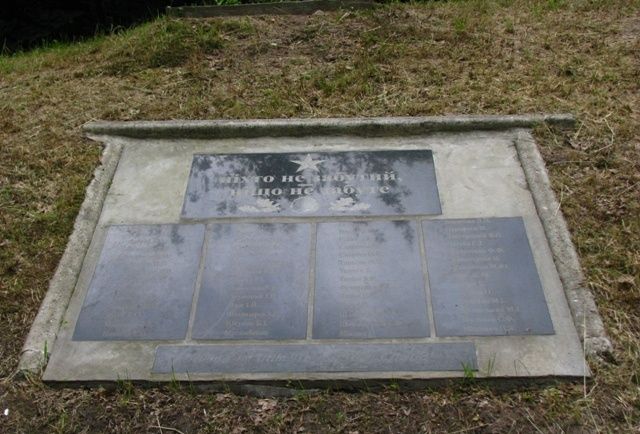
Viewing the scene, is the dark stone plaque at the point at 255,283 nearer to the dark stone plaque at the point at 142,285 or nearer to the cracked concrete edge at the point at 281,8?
the dark stone plaque at the point at 142,285

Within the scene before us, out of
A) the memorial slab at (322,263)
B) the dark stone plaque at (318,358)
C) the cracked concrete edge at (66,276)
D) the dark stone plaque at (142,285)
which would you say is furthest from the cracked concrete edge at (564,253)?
the cracked concrete edge at (66,276)

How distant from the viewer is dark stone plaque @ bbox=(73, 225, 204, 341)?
126 inches

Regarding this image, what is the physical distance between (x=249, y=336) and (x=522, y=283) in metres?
1.35

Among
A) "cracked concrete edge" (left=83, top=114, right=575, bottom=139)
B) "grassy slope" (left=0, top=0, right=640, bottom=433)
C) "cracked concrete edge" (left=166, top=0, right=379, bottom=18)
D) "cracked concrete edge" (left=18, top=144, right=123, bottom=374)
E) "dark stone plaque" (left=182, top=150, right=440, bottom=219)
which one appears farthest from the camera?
"cracked concrete edge" (left=166, top=0, right=379, bottom=18)

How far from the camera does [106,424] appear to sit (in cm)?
292

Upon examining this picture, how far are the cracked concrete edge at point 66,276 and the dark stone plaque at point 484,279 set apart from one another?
6.07 feet

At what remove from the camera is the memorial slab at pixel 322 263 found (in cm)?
304

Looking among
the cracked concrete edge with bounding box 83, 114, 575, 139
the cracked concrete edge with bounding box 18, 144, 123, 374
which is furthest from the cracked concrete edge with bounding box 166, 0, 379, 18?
the cracked concrete edge with bounding box 18, 144, 123, 374

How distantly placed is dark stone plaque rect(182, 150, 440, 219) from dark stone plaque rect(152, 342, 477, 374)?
2.88 feet

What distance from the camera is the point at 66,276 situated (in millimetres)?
3504

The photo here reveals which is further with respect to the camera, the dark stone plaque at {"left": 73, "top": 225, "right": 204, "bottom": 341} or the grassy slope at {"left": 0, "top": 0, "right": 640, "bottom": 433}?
the dark stone plaque at {"left": 73, "top": 225, "right": 204, "bottom": 341}

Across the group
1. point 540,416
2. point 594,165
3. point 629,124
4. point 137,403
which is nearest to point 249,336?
point 137,403

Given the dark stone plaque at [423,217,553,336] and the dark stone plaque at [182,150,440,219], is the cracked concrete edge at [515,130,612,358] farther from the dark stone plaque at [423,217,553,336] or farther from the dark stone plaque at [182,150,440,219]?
the dark stone plaque at [182,150,440,219]

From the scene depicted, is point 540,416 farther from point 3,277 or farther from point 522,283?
point 3,277
